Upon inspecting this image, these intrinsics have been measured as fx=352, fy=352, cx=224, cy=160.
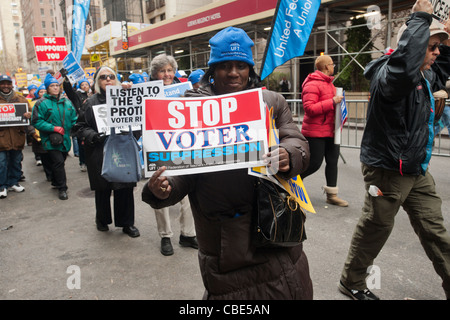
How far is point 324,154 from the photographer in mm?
5180

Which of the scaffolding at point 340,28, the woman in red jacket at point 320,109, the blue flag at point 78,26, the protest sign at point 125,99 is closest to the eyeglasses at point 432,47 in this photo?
the woman in red jacket at point 320,109

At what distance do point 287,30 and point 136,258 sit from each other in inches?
125

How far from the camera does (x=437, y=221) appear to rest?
2.62 meters

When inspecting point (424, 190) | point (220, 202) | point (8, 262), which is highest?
point (220, 202)

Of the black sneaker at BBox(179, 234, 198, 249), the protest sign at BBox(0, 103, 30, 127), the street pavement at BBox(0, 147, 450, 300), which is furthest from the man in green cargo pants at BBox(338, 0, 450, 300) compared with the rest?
the protest sign at BBox(0, 103, 30, 127)

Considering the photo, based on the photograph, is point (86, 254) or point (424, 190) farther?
point (86, 254)

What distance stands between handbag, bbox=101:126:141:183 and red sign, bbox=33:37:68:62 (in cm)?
1263

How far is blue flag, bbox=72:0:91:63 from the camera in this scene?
998cm

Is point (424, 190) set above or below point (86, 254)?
above

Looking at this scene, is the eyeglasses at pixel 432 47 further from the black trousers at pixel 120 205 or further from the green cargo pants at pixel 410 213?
the black trousers at pixel 120 205

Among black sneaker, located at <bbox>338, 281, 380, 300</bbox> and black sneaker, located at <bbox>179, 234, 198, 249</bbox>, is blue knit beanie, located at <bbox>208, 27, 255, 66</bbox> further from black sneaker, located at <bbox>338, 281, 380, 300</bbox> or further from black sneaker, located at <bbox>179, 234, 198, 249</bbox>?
black sneaker, located at <bbox>179, 234, 198, 249</bbox>

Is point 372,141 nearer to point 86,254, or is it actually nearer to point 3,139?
point 86,254

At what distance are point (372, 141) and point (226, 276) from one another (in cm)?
164

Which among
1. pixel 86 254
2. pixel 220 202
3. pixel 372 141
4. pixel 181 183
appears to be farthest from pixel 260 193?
pixel 86 254
